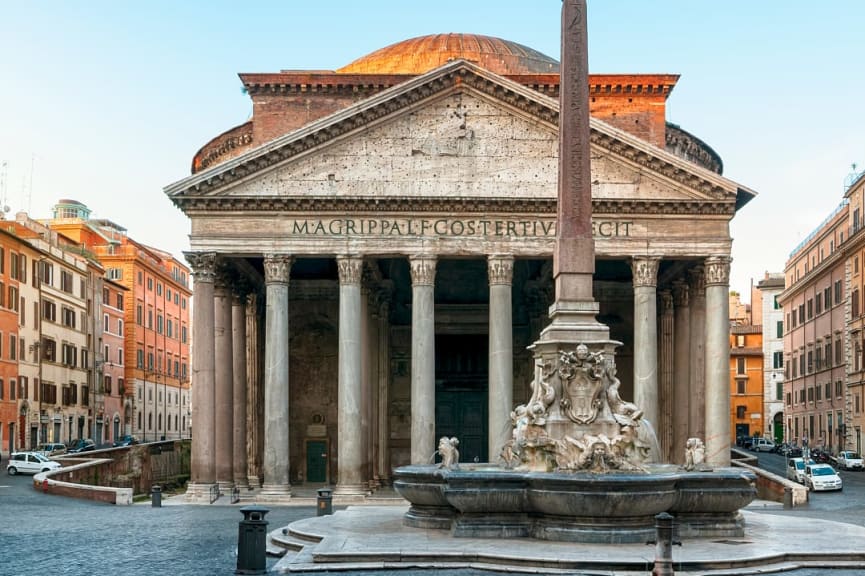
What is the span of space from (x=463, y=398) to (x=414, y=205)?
12.7 m

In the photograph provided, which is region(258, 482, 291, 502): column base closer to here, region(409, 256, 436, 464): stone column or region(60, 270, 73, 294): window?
region(409, 256, 436, 464): stone column

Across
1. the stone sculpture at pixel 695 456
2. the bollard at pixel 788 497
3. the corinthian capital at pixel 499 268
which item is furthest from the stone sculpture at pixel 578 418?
the corinthian capital at pixel 499 268

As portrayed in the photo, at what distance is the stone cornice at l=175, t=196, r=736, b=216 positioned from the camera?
36312 mm

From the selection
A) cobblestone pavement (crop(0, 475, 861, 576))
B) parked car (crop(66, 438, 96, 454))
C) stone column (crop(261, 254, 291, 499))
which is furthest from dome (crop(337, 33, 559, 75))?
cobblestone pavement (crop(0, 475, 861, 576))

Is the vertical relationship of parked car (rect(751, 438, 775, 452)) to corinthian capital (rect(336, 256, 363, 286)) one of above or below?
below

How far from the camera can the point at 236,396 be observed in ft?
134

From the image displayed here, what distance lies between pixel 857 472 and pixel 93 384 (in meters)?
42.9

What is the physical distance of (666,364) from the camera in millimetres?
44375

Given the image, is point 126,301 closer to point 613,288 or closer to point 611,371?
point 613,288

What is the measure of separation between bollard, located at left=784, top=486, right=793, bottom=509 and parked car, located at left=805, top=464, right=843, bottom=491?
295 inches

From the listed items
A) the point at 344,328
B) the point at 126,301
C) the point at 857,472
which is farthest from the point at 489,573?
the point at 126,301

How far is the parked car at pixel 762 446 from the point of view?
78.1 m

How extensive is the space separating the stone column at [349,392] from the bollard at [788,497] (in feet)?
39.9

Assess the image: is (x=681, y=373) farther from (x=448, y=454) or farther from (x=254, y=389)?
(x=448, y=454)
